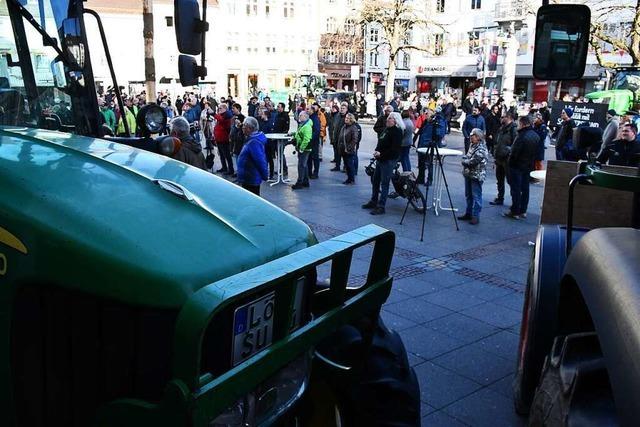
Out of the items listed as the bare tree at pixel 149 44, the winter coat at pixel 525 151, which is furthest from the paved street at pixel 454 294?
the bare tree at pixel 149 44

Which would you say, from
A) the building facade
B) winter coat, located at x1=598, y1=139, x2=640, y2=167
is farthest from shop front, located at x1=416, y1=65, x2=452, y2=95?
winter coat, located at x1=598, y1=139, x2=640, y2=167

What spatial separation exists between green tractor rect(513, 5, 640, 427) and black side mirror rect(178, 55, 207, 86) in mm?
2260

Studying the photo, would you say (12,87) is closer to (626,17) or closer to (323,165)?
(323,165)

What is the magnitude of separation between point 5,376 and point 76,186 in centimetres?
73

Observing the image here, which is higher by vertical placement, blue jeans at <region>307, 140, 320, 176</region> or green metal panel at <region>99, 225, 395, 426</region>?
green metal panel at <region>99, 225, 395, 426</region>

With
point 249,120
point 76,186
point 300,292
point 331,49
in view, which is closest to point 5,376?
point 76,186

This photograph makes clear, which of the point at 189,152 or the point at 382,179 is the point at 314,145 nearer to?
the point at 382,179

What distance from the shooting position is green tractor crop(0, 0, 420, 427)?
2016 millimetres

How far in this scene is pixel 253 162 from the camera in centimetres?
961

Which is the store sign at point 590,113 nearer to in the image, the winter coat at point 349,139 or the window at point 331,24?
the winter coat at point 349,139

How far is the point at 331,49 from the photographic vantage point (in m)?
66.1

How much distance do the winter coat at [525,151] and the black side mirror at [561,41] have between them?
717 centimetres

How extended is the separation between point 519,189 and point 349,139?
14.5ft

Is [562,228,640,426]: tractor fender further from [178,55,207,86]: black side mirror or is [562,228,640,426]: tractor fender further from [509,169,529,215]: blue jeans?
[509,169,529,215]: blue jeans
